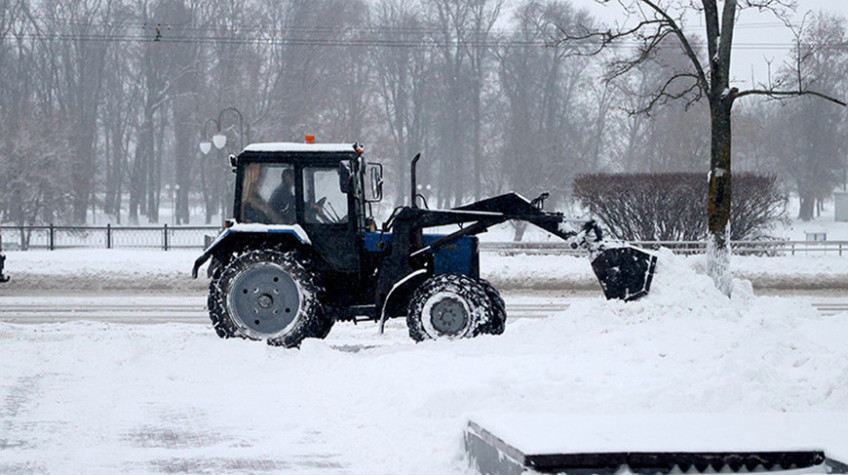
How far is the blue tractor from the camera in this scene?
11.7 m

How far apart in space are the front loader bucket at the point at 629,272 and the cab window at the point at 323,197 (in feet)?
10.4

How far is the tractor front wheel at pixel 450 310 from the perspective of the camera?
37.4ft

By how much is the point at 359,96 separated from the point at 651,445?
5495 cm

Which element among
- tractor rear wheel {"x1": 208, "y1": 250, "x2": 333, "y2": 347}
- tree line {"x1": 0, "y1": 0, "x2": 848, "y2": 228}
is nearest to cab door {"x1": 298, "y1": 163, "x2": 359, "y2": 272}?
tractor rear wheel {"x1": 208, "y1": 250, "x2": 333, "y2": 347}

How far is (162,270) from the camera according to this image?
22.8 meters

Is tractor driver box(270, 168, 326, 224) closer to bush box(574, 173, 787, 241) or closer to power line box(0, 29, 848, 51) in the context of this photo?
bush box(574, 173, 787, 241)

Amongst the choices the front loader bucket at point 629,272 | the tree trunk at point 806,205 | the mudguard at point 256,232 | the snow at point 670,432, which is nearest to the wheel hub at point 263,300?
the mudguard at point 256,232

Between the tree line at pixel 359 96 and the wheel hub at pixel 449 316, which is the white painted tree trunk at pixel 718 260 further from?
the tree line at pixel 359 96

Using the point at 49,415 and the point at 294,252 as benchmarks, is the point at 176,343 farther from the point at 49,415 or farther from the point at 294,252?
the point at 49,415

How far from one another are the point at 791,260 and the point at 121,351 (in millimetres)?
18034

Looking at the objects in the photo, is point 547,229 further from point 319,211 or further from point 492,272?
point 492,272

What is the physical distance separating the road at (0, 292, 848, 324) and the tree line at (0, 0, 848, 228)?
2674cm

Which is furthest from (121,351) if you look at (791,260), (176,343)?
(791,260)

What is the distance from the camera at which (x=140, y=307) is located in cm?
1722
